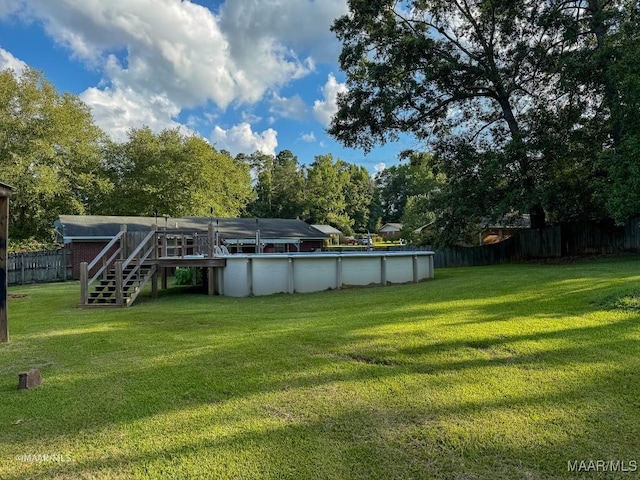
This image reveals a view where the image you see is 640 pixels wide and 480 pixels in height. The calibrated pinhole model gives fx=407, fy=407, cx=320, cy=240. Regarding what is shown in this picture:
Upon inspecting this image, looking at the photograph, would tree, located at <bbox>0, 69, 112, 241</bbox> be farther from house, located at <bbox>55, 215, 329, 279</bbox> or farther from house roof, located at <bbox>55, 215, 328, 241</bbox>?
house roof, located at <bbox>55, 215, 328, 241</bbox>

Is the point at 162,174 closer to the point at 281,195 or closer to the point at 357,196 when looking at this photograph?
the point at 281,195

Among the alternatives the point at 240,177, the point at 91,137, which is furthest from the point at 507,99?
the point at 91,137

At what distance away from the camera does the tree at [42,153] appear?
24.1m

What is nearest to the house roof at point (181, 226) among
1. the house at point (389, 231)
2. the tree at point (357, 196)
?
the tree at point (357, 196)

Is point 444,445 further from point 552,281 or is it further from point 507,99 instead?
point 507,99

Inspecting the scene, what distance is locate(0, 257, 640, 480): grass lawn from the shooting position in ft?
8.27

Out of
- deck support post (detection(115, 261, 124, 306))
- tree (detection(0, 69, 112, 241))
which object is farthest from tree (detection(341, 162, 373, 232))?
deck support post (detection(115, 261, 124, 306))

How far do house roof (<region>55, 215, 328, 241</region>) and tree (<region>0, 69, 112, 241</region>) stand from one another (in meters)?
4.55

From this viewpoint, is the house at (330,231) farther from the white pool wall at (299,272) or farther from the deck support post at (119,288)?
the deck support post at (119,288)

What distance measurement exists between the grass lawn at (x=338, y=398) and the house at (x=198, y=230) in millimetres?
9453

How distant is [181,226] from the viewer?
77.3 feet

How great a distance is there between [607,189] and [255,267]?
12.7 metres

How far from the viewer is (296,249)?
2720 centimetres

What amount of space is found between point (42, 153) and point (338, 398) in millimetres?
28542
